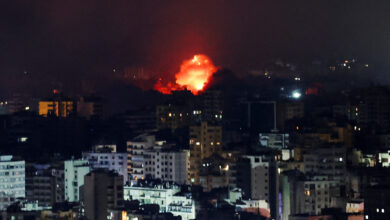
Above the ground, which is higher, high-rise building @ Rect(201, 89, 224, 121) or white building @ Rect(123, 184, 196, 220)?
high-rise building @ Rect(201, 89, 224, 121)

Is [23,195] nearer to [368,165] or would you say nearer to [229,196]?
[229,196]

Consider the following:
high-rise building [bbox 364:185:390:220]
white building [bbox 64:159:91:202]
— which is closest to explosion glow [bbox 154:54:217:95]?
white building [bbox 64:159:91:202]

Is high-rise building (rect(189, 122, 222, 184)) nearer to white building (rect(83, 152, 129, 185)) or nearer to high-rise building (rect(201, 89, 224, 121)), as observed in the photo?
white building (rect(83, 152, 129, 185))

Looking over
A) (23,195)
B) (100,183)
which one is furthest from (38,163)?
(100,183)

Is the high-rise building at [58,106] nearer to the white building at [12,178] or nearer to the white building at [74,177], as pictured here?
the white building at [74,177]

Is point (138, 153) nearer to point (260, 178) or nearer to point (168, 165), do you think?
point (168, 165)

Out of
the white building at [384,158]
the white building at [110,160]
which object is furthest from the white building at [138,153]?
the white building at [384,158]

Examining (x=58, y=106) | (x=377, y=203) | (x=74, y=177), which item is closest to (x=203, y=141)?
(x=74, y=177)
